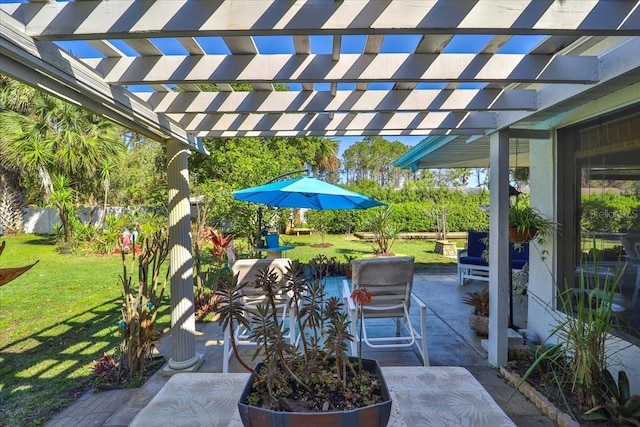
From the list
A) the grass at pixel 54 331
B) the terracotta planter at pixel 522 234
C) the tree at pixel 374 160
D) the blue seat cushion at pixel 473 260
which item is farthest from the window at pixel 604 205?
the tree at pixel 374 160

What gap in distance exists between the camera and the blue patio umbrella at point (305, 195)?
13.6 ft

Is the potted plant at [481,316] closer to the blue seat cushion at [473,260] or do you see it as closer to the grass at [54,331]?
the blue seat cushion at [473,260]

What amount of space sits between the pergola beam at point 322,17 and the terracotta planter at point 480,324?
10.0ft

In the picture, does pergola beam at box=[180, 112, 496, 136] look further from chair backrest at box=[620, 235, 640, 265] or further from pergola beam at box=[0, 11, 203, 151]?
chair backrest at box=[620, 235, 640, 265]

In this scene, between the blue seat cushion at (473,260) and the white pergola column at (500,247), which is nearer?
the white pergola column at (500,247)

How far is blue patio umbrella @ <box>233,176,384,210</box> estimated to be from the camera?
4.16 metres

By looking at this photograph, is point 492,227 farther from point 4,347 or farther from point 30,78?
point 4,347

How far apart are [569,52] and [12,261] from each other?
468 inches

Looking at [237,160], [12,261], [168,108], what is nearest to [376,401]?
[168,108]

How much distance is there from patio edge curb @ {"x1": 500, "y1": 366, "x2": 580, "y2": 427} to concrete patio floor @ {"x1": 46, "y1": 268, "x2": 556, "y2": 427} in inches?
1.5

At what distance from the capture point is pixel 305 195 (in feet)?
16.9

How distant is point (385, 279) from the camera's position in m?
3.35

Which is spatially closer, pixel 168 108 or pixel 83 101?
pixel 83 101

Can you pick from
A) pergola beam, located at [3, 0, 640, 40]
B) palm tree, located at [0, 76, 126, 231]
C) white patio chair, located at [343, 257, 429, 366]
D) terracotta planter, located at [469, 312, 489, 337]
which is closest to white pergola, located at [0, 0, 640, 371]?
pergola beam, located at [3, 0, 640, 40]
